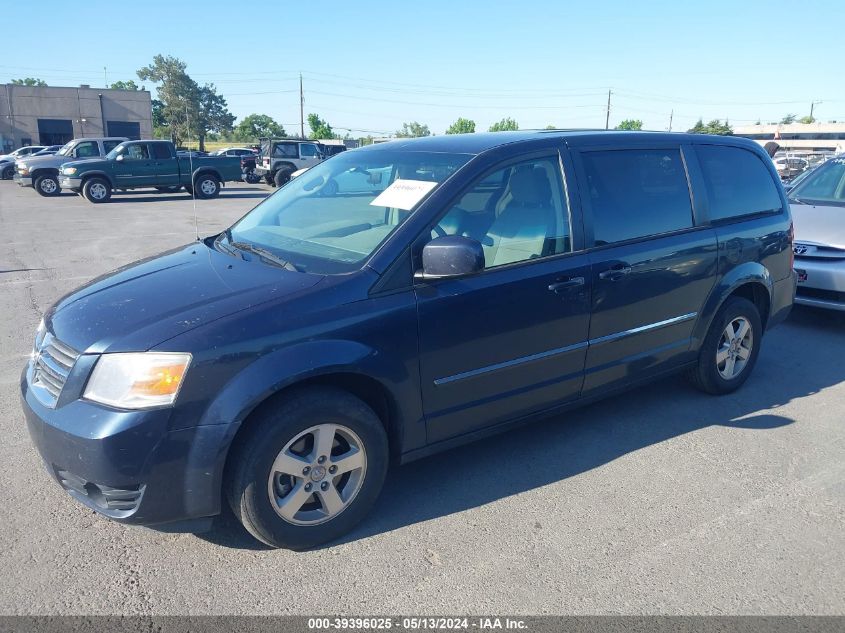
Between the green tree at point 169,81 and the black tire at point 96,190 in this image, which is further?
the green tree at point 169,81

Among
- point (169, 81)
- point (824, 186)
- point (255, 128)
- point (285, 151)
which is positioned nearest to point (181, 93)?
point (169, 81)

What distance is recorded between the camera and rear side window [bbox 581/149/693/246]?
154 inches

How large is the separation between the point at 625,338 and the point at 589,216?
2.64ft

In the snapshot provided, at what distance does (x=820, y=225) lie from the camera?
22.6ft

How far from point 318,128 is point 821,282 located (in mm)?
73447

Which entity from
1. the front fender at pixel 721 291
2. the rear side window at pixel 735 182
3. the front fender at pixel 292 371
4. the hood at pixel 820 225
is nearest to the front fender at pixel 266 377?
the front fender at pixel 292 371

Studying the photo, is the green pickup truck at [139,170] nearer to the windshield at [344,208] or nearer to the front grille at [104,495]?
the windshield at [344,208]

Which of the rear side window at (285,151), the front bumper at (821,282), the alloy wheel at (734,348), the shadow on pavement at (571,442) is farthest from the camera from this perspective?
the rear side window at (285,151)

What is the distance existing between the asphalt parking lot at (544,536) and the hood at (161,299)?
99cm

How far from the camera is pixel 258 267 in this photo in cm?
334

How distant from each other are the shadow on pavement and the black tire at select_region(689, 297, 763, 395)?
4.4 inches

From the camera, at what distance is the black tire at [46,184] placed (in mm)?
22906

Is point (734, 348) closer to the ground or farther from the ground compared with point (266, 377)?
closer to the ground

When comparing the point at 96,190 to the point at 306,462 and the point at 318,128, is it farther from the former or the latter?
the point at 318,128
